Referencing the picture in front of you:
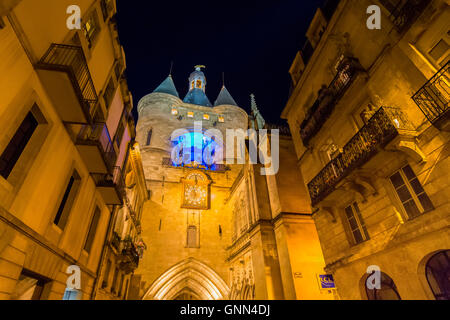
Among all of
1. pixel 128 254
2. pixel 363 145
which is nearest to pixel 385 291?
pixel 363 145

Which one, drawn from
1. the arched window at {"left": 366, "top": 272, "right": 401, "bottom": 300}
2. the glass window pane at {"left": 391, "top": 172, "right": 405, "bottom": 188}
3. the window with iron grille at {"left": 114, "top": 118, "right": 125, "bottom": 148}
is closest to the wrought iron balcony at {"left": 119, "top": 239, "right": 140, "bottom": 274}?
the window with iron grille at {"left": 114, "top": 118, "right": 125, "bottom": 148}

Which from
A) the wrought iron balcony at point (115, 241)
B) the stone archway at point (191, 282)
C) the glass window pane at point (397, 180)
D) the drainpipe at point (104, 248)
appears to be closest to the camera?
the glass window pane at point (397, 180)

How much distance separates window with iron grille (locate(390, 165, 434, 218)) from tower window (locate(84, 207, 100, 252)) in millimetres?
11608

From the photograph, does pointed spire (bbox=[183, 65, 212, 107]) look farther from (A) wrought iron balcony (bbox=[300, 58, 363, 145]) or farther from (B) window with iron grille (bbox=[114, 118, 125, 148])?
(A) wrought iron balcony (bbox=[300, 58, 363, 145])

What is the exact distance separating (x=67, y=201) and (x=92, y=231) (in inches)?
110

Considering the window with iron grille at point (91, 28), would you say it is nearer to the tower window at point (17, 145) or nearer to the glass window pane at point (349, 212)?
the tower window at point (17, 145)

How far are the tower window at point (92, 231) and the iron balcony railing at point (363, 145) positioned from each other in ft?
31.5

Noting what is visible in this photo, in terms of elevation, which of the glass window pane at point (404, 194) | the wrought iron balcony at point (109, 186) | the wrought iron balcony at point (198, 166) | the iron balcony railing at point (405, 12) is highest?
the wrought iron balcony at point (198, 166)

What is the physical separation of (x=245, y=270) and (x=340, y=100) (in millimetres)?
12824

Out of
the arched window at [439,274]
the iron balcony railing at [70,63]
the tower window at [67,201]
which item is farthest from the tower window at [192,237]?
the arched window at [439,274]

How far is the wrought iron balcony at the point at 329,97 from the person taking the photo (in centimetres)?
821

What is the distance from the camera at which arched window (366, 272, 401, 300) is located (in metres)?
6.52

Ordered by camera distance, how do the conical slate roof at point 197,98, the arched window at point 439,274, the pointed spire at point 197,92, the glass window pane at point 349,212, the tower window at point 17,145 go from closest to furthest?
1. the arched window at point 439,274
2. the tower window at point 17,145
3. the glass window pane at point 349,212
4. the conical slate roof at point 197,98
5. the pointed spire at point 197,92

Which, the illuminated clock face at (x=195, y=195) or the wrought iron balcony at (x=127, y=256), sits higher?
the illuminated clock face at (x=195, y=195)
